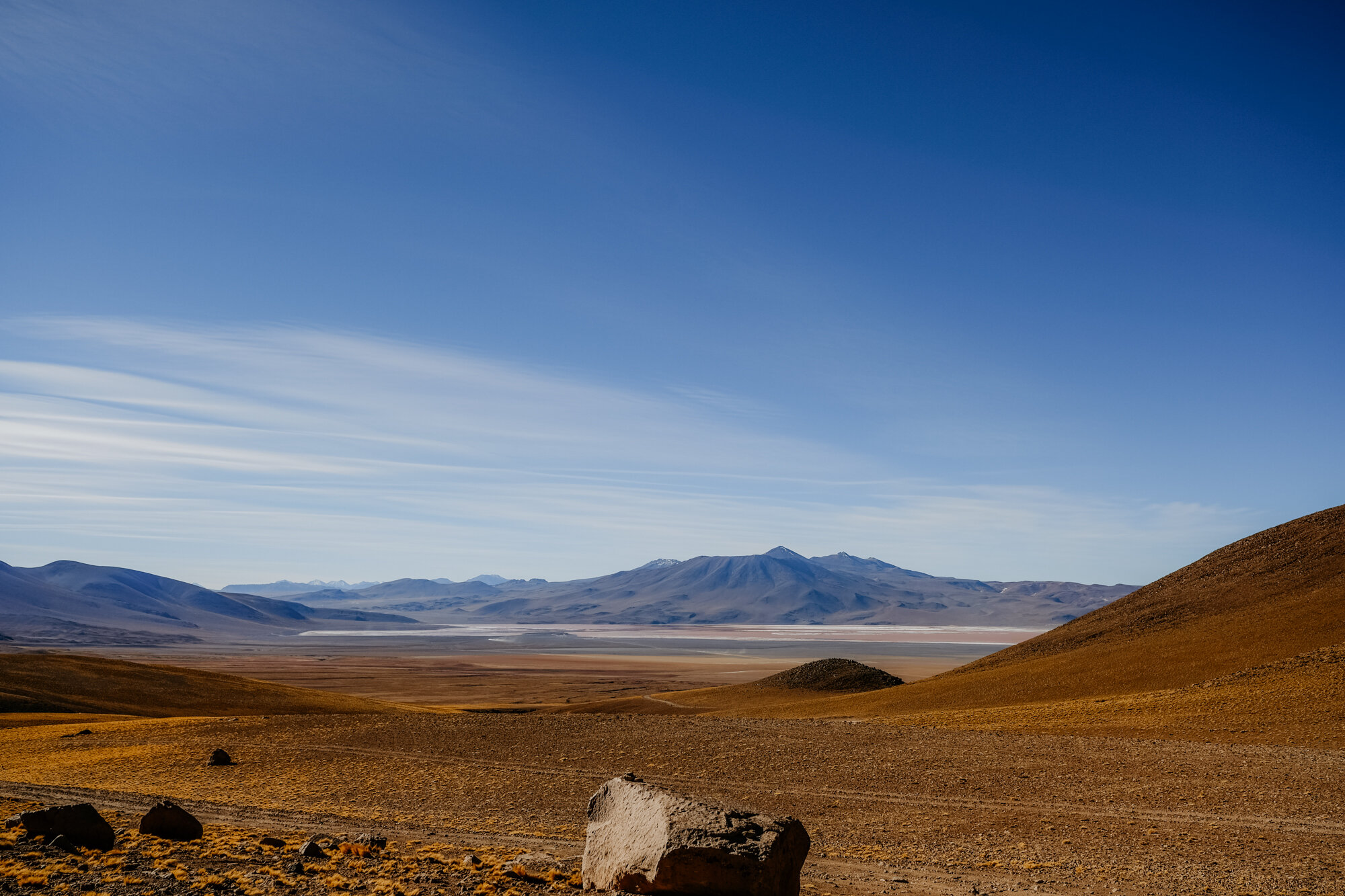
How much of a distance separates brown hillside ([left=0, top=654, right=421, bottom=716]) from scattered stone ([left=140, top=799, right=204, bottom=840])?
28743mm

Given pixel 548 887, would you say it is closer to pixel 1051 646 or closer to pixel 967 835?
pixel 967 835

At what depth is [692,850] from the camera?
9125 millimetres

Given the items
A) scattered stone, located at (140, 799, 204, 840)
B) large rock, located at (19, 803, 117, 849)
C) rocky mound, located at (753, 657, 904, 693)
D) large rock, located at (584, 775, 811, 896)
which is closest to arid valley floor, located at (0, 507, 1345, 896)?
large rock, located at (19, 803, 117, 849)

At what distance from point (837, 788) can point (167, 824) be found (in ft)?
42.3

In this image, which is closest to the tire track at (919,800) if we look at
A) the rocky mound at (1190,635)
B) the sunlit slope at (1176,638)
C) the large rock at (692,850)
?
the large rock at (692,850)

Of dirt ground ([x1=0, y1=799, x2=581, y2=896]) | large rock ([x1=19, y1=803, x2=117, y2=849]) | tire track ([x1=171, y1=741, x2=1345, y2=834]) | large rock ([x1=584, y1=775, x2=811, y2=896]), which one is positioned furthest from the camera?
tire track ([x1=171, y1=741, x2=1345, y2=834])

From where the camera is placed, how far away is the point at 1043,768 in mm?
19703

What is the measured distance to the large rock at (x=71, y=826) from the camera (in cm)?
1077

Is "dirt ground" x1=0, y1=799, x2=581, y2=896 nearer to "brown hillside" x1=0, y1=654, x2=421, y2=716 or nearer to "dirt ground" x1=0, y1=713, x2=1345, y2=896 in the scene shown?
"dirt ground" x1=0, y1=713, x2=1345, y2=896

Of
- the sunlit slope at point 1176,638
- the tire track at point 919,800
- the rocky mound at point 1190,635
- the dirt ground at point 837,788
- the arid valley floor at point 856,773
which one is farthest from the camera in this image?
the sunlit slope at point 1176,638

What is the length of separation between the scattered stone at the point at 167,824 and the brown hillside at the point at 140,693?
28.7m

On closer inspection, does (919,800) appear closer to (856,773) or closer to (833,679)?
(856,773)

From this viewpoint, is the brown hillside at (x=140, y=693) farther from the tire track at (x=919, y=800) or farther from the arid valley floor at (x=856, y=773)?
the tire track at (x=919, y=800)

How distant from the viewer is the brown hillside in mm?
40062
